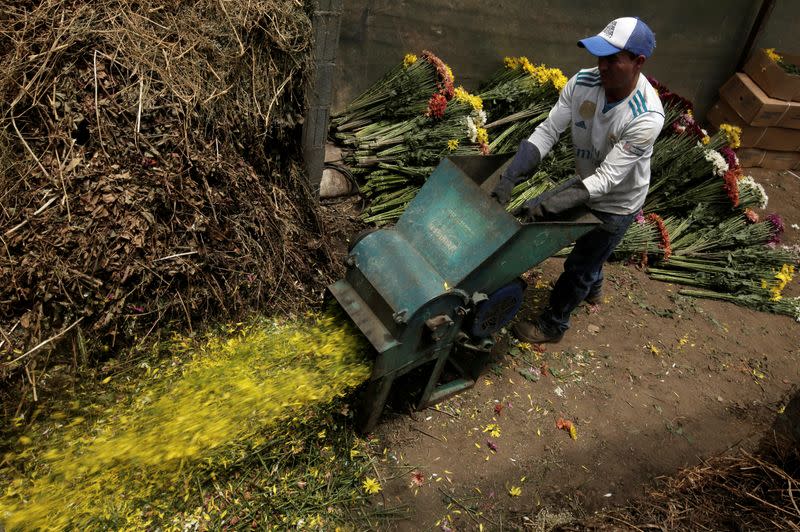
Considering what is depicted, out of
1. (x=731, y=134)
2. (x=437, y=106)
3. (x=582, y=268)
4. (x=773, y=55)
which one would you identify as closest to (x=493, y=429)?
(x=582, y=268)

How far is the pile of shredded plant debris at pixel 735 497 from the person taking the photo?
2.90m

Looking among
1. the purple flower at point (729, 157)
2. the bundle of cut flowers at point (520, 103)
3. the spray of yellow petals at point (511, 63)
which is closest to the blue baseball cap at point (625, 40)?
the bundle of cut flowers at point (520, 103)

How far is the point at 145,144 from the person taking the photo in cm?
343

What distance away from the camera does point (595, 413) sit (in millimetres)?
4293

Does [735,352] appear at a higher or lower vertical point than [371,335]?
lower

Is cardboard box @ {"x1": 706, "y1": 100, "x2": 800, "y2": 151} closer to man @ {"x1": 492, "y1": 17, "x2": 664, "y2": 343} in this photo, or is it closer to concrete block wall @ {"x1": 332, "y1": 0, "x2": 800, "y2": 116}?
concrete block wall @ {"x1": 332, "y1": 0, "x2": 800, "y2": 116}

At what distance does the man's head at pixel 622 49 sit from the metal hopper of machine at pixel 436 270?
36.8 inches

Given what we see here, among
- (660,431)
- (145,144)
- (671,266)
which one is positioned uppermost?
(145,144)

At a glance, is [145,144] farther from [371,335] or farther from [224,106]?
[371,335]

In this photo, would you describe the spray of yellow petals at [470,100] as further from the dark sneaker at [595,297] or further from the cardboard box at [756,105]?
the cardboard box at [756,105]

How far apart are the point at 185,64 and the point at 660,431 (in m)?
4.41

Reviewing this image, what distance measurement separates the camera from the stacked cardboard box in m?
8.02

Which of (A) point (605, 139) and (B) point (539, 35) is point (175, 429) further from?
(B) point (539, 35)

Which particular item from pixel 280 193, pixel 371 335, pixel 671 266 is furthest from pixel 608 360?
pixel 280 193
